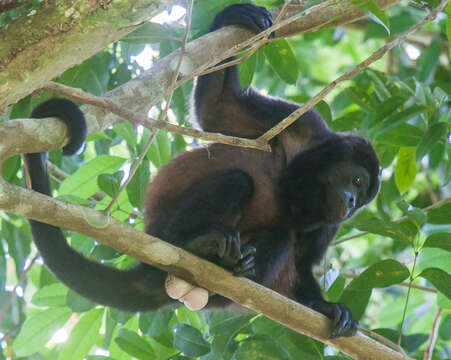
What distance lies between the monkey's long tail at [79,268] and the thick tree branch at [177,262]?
0.88 feet

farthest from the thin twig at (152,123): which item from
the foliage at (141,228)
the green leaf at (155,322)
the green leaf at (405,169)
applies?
the green leaf at (405,169)

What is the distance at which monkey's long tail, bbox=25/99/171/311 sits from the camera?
7.13ft

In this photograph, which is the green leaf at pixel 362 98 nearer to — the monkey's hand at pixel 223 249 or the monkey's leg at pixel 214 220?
the monkey's leg at pixel 214 220

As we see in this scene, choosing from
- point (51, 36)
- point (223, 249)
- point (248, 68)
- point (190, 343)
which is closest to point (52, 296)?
point (190, 343)

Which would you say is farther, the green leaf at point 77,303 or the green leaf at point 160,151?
the green leaf at point 160,151

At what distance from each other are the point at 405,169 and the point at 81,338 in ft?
6.60

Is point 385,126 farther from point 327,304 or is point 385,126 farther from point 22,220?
point 22,220

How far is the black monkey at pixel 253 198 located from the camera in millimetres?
2857

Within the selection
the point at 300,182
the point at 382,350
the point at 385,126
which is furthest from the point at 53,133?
the point at 385,126

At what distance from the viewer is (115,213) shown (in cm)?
322

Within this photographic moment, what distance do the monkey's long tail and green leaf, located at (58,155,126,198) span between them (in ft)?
1.89

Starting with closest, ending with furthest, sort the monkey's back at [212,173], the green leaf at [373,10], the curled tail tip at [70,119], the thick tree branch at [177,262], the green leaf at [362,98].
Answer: the thick tree branch at [177,262], the curled tail tip at [70,119], the green leaf at [373,10], the monkey's back at [212,173], the green leaf at [362,98]

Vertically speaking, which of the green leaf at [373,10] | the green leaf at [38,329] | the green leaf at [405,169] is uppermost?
the green leaf at [373,10]

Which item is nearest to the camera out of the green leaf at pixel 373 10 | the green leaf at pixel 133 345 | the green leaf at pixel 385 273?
the green leaf at pixel 373 10
